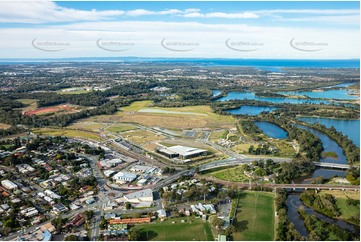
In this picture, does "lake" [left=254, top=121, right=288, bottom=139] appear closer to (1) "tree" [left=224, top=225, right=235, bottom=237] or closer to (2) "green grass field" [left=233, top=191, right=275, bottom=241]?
(2) "green grass field" [left=233, top=191, right=275, bottom=241]

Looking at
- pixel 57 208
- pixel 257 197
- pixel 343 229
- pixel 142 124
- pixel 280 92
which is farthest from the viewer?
pixel 280 92

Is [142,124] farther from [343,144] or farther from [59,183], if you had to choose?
[343,144]

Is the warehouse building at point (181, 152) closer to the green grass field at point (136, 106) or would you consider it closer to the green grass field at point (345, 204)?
the green grass field at point (345, 204)

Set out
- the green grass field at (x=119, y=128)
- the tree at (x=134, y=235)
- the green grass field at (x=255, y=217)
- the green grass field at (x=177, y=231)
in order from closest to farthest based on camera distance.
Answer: the tree at (x=134, y=235)
the green grass field at (x=177, y=231)
the green grass field at (x=255, y=217)
the green grass field at (x=119, y=128)

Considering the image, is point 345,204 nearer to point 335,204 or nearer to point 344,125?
point 335,204

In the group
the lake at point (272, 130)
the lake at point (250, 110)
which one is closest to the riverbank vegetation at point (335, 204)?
the lake at point (272, 130)

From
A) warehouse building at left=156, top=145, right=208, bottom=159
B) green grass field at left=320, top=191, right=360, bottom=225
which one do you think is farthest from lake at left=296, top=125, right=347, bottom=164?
warehouse building at left=156, top=145, right=208, bottom=159

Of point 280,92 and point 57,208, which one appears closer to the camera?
point 57,208

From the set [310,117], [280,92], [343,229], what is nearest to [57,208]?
[343,229]
